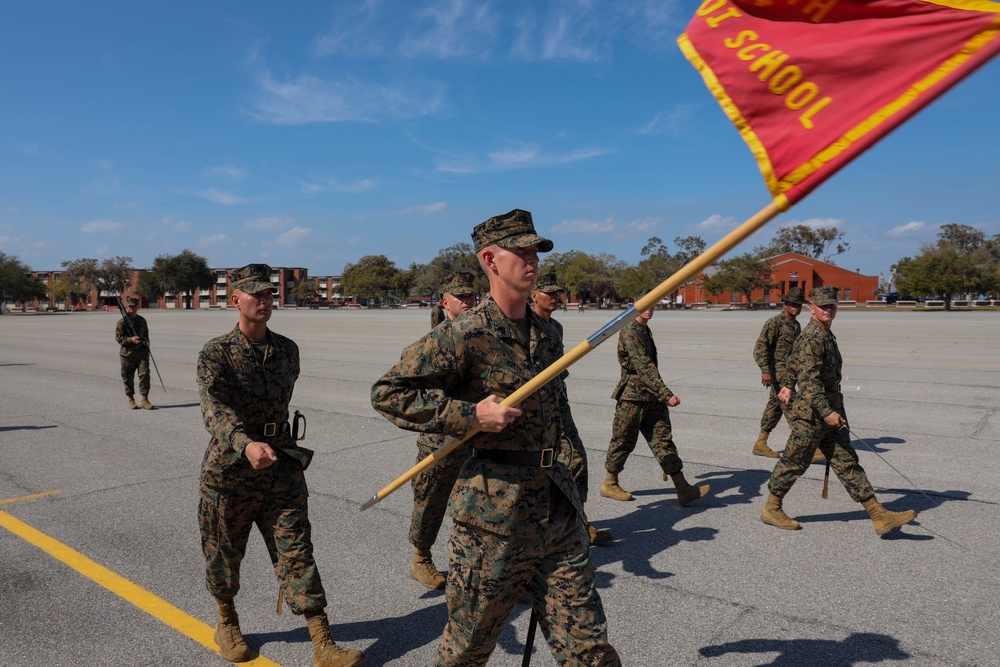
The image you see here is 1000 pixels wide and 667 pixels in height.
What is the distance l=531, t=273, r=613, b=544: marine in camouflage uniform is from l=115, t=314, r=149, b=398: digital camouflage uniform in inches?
355

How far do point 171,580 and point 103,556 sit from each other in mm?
812

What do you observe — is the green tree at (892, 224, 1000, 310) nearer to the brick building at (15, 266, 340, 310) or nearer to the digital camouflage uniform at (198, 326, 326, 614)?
the digital camouflage uniform at (198, 326, 326, 614)

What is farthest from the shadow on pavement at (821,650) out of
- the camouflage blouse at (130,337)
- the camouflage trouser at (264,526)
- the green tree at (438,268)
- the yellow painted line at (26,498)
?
the green tree at (438,268)

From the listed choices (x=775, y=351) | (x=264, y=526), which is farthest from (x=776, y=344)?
(x=264, y=526)

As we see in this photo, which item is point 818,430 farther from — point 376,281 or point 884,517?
point 376,281

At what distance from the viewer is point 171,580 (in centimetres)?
463

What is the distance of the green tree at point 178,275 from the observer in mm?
121812

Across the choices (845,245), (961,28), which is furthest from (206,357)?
(845,245)

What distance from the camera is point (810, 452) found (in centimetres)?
552

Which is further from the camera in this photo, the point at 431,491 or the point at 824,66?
the point at 431,491

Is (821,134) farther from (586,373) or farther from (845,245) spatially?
(845,245)

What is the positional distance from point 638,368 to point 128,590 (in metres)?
4.31

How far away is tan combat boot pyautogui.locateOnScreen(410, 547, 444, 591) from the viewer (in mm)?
4520

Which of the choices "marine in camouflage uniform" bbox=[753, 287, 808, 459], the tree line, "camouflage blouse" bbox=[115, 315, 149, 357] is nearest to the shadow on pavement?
"marine in camouflage uniform" bbox=[753, 287, 808, 459]
